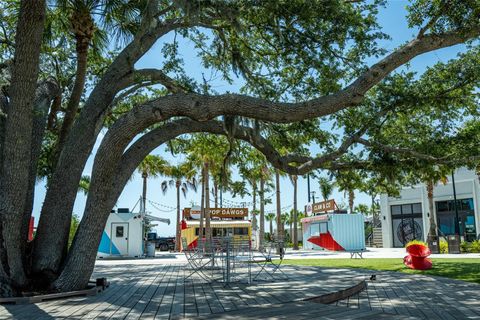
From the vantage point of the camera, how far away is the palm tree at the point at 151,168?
3145 centimetres

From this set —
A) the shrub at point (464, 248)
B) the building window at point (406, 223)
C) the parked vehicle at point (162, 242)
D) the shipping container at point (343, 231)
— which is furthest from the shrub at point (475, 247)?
the parked vehicle at point (162, 242)

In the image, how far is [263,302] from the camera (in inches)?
217

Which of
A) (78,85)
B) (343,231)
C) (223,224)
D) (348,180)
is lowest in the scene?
(343,231)

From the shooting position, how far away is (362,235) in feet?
94.9

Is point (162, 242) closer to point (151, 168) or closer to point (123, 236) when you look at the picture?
point (151, 168)

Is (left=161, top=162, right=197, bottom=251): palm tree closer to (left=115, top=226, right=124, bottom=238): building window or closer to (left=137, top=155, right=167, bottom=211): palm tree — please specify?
(left=137, top=155, right=167, bottom=211): palm tree

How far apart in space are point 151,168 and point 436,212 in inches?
836

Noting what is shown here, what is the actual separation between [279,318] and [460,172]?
29550 millimetres

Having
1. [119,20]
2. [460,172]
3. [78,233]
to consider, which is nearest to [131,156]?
[78,233]

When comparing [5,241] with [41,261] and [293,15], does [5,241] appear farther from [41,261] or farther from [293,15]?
[293,15]

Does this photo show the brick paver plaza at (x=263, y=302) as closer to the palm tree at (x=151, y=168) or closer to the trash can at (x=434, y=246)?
the trash can at (x=434, y=246)

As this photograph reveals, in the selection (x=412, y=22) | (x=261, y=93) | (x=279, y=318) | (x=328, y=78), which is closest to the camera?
(x=279, y=318)

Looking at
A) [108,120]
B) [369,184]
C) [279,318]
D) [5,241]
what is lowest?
[279,318]

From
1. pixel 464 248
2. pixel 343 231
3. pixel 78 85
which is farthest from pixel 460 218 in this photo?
pixel 78 85
